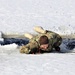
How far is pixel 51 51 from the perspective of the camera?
695cm

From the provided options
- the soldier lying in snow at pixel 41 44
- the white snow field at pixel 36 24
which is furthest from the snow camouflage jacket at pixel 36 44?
the white snow field at pixel 36 24

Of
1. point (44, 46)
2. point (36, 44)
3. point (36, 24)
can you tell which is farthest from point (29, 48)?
point (36, 24)

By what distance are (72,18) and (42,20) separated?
2.79 ft

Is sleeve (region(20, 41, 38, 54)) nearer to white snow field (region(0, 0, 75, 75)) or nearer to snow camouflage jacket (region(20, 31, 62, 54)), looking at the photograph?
snow camouflage jacket (region(20, 31, 62, 54))

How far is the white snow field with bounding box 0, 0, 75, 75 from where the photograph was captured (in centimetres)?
565

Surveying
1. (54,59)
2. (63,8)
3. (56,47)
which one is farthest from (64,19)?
(54,59)

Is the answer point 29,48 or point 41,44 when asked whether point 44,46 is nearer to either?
point 41,44

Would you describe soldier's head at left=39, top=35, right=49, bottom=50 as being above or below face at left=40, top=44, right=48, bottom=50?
above

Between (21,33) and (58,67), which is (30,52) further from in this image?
(21,33)

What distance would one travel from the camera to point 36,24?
Answer: 31.8ft

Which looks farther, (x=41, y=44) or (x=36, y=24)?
(x=36, y=24)

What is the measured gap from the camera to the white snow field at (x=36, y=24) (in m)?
5.65

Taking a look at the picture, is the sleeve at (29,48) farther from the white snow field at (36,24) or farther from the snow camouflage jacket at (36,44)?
the white snow field at (36,24)

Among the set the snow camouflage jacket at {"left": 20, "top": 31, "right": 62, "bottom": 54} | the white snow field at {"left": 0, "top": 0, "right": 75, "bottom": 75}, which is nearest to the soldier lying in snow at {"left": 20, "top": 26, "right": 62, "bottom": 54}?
the snow camouflage jacket at {"left": 20, "top": 31, "right": 62, "bottom": 54}
